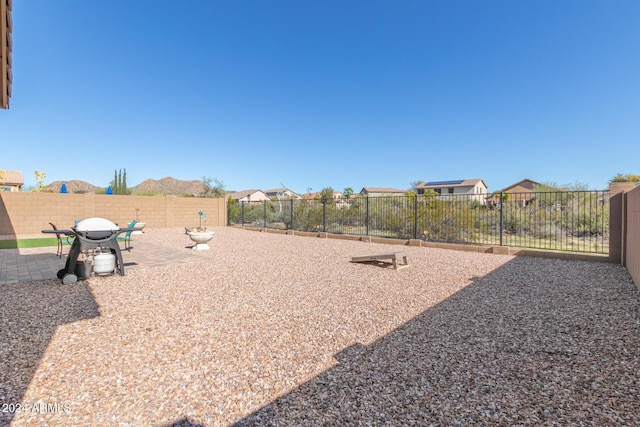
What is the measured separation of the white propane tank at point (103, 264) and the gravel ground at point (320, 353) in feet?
0.81

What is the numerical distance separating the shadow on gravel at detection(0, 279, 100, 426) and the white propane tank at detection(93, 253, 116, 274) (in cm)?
30

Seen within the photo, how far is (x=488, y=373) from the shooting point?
2.36m

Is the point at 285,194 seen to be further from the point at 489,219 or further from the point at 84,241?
the point at 84,241

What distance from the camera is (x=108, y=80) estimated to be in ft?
46.2

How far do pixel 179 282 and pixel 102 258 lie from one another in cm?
147

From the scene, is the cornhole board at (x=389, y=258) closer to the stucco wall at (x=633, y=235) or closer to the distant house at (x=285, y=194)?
the stucco wall at (x=633, y=235)

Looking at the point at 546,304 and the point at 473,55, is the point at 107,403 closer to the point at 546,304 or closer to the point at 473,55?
the point at 546,304

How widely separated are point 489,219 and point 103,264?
1075 centimetres

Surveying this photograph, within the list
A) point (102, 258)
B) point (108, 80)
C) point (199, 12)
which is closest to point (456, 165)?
point (199, 12)

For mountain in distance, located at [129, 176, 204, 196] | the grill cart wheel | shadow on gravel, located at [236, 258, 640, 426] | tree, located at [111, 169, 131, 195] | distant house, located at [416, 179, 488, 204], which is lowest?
shadow on gravel, located at [236, 258, 640, 426]

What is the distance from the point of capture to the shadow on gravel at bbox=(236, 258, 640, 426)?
6.14 ft

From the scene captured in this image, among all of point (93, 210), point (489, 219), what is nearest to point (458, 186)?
point (489, 219)

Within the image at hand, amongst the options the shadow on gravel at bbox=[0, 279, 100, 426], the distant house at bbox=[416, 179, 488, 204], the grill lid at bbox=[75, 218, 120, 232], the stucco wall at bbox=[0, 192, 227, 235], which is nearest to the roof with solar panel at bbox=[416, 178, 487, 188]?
the distant house at bbox=[416, 179, 488, 204]

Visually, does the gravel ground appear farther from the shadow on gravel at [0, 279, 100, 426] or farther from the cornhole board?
the cornhole board
